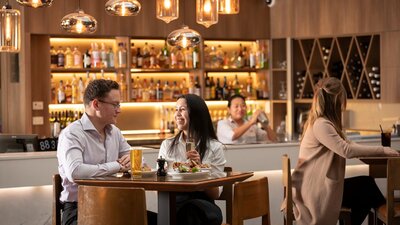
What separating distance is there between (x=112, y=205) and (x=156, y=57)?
5.59m

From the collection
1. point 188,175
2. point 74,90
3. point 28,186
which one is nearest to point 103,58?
point 74,90

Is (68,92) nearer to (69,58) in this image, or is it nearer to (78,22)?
(69,58)

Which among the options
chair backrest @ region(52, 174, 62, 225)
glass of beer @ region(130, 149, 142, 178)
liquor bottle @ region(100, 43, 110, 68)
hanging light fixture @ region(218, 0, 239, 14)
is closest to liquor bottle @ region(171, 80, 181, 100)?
liquor bottle @ region(100, 43, 110, 68)

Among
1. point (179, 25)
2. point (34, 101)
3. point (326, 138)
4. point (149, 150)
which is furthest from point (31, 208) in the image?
point (179, 25)

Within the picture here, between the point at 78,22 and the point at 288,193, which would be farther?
the point at 78,22

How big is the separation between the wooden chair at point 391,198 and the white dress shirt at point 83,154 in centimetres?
171

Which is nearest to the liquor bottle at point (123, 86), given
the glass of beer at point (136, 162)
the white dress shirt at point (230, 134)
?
the white dress shirt at point (230, 134)

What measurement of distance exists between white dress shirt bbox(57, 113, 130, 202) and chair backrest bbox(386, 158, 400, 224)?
170 centimetres

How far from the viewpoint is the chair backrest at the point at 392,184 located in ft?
15.5

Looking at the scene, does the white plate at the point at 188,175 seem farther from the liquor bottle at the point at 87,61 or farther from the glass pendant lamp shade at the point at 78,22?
the liquor bottle at the point at 87,61

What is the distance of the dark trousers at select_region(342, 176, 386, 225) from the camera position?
5.20m

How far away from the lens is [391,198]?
4.85 metres

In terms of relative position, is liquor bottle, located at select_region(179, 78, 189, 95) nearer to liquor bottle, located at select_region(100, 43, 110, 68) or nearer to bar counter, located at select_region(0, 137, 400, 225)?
liquor bottle, located at select_region(100, 43, 110, 68)

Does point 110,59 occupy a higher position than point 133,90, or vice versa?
point 110,59
